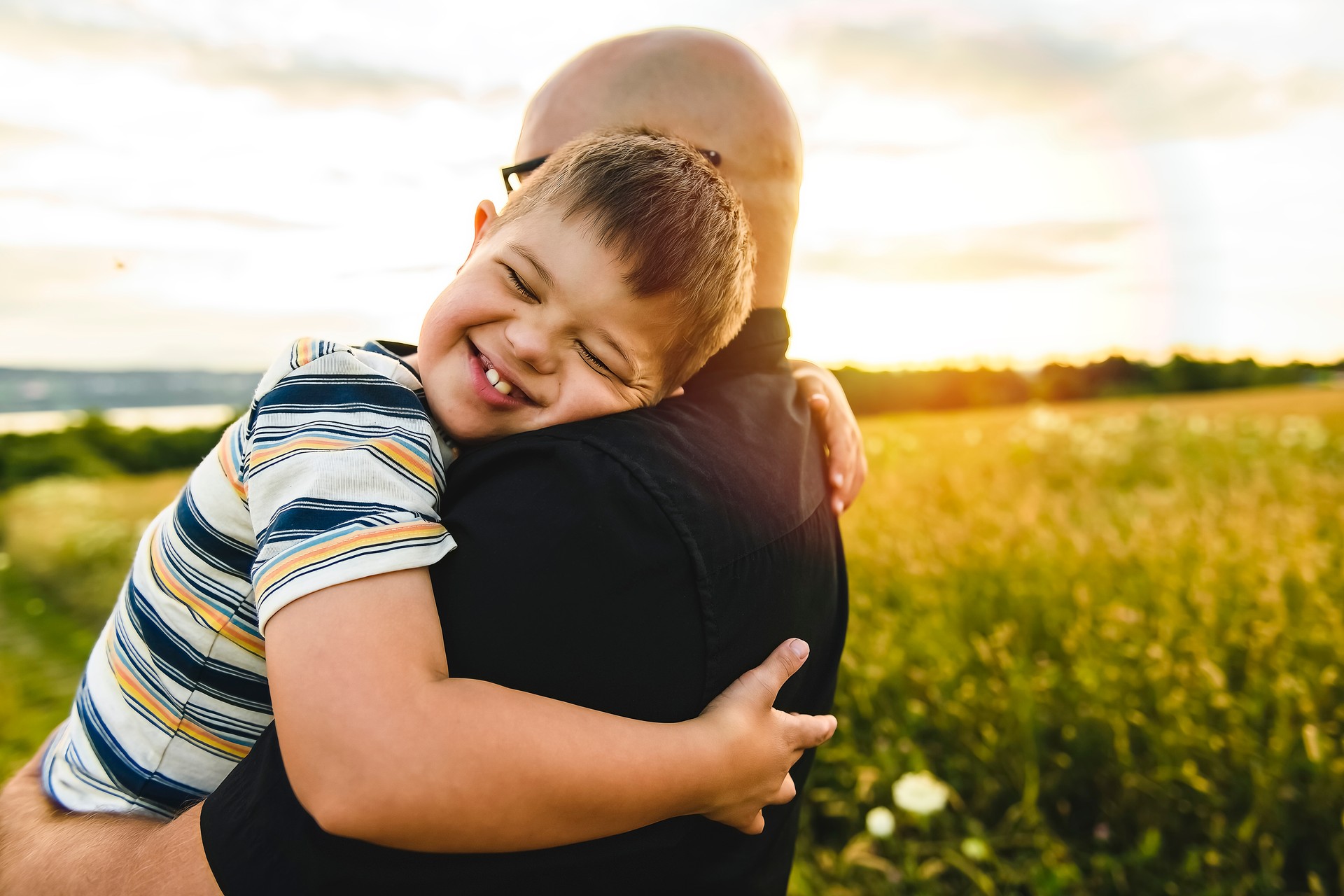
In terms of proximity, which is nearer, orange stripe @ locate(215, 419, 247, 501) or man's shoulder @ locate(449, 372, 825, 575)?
man's shoulder @ locate(449, 372, 825, 575)

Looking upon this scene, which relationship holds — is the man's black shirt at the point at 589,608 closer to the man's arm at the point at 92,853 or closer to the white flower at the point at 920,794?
the man's arm at the point at 92,853

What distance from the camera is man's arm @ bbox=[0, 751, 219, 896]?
108 centimetres

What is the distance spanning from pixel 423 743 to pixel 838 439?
3.96ft

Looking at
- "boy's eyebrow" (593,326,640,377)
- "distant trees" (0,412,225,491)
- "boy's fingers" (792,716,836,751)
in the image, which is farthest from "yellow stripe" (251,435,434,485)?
"distant trees" (0,412,225,491)

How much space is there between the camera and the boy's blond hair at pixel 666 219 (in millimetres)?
1362

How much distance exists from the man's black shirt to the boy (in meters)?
0.07

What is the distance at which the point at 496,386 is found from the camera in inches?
53.0

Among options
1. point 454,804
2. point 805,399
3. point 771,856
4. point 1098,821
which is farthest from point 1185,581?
point 454,804

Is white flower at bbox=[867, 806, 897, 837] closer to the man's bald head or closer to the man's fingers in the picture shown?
the man's fingers

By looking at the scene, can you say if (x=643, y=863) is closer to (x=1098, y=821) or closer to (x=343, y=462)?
(x=343, y=462)

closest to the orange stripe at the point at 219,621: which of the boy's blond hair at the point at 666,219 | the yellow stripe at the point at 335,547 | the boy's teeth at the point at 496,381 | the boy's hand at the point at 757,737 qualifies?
the yellow stripe at the point at 335,547

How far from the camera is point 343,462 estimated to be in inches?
40.4

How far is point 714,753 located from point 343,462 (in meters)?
0.59

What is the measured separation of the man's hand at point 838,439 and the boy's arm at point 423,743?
0.83 meters
